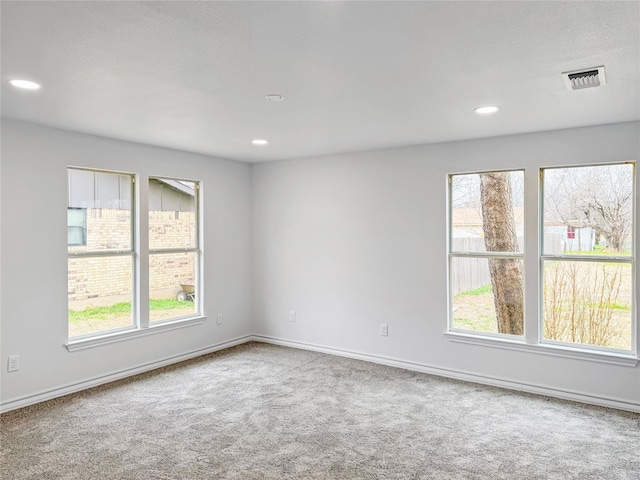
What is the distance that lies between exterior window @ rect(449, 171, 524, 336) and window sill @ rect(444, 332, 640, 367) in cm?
12

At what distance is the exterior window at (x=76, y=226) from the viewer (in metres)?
3.88

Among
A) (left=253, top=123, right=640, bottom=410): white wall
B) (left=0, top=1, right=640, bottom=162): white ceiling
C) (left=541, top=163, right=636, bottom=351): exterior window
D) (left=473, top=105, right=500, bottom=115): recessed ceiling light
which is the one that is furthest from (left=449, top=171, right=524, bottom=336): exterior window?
(left=473, top=105, right=500, bottom=115): recessed ceiling light

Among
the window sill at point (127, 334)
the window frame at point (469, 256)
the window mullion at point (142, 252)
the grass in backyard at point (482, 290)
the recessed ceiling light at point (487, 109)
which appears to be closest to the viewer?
the recessed ceiling light at point (487, 109)

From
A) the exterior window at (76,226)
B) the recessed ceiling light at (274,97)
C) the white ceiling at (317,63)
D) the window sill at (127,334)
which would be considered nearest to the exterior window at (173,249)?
the window sill at (127,334)

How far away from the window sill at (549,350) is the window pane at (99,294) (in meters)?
3.22

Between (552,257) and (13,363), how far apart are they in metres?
4.58

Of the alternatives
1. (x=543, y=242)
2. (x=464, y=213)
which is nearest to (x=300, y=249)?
(x=464, y=213)

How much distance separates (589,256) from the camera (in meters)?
3.73

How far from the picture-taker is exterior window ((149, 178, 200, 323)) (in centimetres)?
463

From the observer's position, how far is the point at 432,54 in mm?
2146

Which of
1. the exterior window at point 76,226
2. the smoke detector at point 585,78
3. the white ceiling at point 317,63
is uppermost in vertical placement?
the white ceiling at point 317,63

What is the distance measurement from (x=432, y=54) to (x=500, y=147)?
2.19 m

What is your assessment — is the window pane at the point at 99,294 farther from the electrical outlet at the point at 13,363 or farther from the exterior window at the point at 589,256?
the exterior window at the point at 589,256

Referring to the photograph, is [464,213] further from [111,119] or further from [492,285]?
[111,119]
